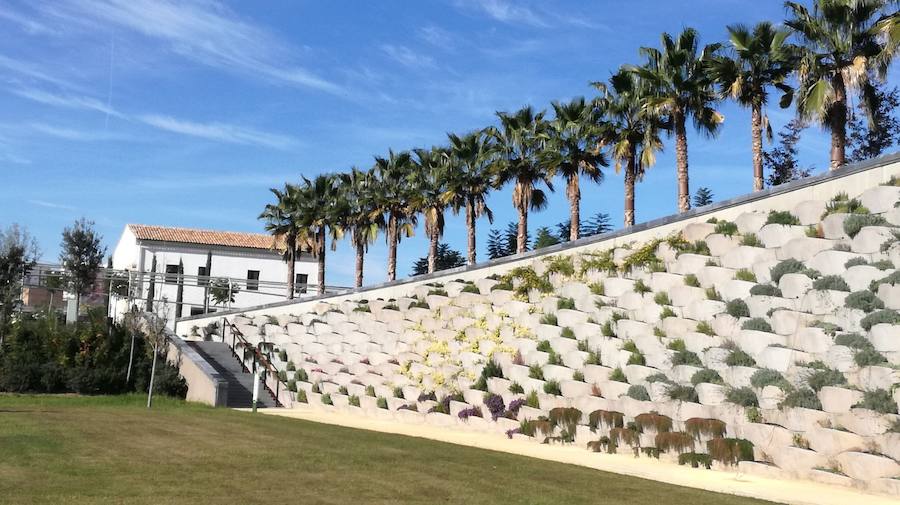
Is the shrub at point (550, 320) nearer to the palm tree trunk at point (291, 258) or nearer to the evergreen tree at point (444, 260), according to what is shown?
the palm tree trunk at point (291, 258)

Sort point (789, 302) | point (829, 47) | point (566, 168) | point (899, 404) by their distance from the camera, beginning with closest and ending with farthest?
point (899, 404)
point (789, 302)
point (829, 47)
point (566, 168)

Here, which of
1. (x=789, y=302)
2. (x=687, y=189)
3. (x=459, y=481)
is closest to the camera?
(x=459, y=481)

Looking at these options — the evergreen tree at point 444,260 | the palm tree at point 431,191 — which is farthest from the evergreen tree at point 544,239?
the palm tree at point 431,191

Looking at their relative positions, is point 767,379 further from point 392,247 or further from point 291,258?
point 291,258

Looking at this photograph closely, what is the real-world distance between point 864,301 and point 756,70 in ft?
40.8

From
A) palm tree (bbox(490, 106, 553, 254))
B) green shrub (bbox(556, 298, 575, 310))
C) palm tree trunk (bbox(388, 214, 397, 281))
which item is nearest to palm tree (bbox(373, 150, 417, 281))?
palm tree trunk (bbox(388, 214, 397, 281))

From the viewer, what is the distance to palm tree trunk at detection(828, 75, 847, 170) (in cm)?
2286

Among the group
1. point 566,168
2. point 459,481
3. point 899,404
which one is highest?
point 566,168

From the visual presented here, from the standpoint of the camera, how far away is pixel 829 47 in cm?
Result: 2309

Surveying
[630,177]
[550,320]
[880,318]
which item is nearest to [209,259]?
[630,177]

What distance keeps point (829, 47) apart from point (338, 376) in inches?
745

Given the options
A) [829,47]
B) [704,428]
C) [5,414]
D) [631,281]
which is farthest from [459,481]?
[829,47]

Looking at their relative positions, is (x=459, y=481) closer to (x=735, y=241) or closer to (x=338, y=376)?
(x=735, y=241)

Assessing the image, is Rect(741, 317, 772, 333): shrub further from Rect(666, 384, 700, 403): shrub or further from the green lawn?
the green lawn
